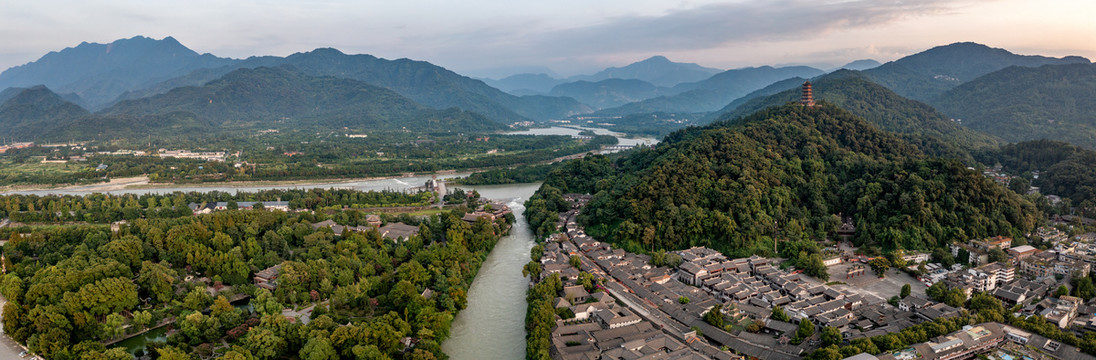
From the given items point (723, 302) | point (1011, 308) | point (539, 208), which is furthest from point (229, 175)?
point (1011, 308)

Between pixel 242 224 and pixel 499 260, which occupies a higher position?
pixel 242 224

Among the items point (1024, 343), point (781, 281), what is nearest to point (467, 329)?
point (781, 281)

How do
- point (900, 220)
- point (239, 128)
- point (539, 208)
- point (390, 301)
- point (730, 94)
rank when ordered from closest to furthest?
point (390, 301), point (900, 220), point (539, 208), point (239, 128), point (730, 94)

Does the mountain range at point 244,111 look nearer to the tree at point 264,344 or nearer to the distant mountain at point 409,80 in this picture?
the distant mountain at point 409,80

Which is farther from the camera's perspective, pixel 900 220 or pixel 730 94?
pixel 730 94

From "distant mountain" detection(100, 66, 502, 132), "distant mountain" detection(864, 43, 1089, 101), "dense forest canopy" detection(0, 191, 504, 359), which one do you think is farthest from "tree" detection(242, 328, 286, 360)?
"distant mountain" detection(864, 43, 1089, 101)

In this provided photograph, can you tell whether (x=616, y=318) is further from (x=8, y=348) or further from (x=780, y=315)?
(x=8, y=348)

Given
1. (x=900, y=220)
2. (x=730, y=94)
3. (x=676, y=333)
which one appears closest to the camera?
(x=676, y=333)

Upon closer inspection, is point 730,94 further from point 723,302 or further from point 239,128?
point 723,302
